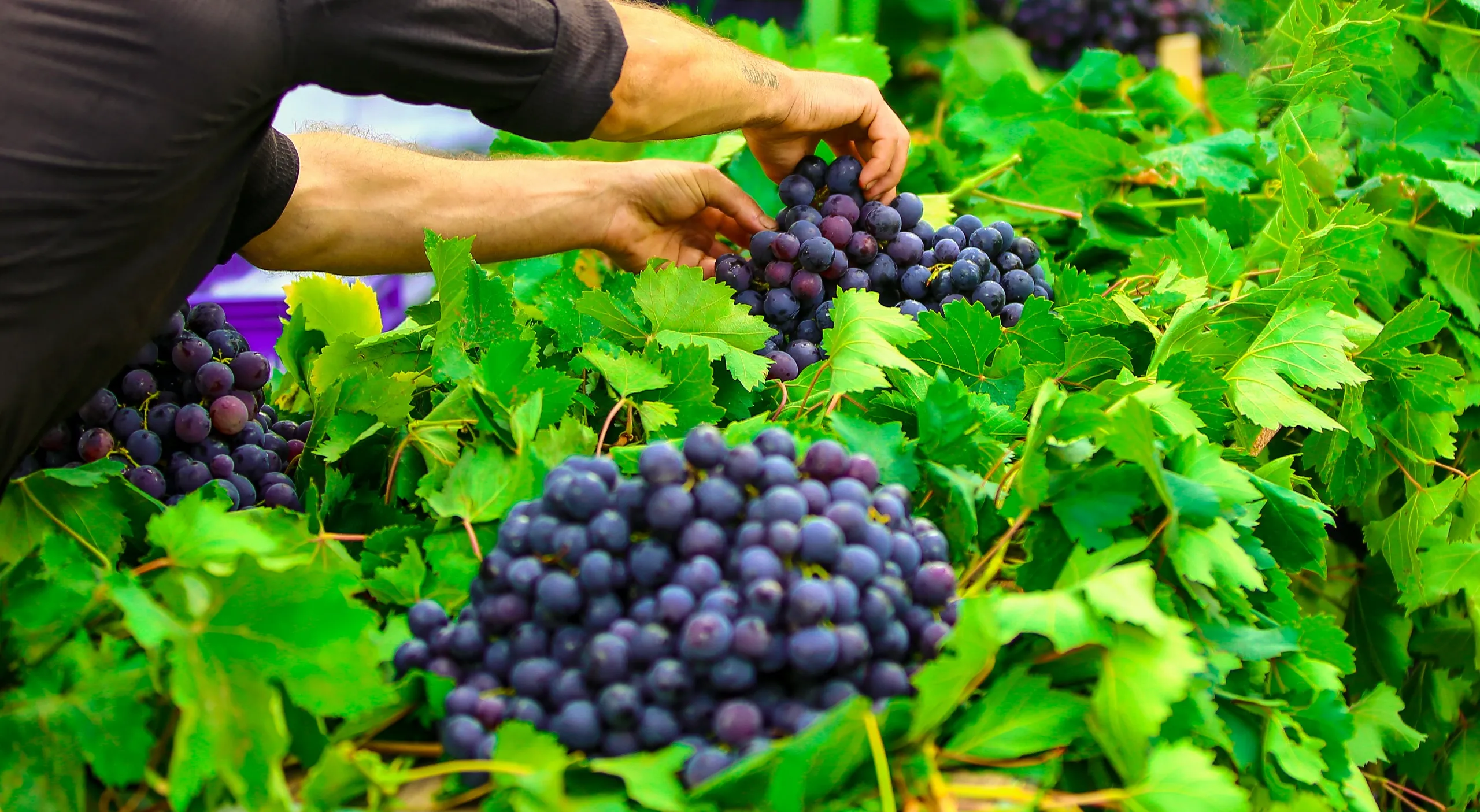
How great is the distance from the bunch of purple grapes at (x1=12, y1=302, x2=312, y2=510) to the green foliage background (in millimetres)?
42

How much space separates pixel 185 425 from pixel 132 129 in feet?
0.79

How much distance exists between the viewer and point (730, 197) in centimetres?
120

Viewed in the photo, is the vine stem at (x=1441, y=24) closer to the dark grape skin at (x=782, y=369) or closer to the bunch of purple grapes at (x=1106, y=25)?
the dark grape skin at (x=782, y=369)

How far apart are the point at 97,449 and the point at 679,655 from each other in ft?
1.77

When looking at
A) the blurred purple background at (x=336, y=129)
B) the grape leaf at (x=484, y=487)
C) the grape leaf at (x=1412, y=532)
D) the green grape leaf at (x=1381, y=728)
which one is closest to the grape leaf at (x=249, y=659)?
the grape leaf at (x=484, y=487)

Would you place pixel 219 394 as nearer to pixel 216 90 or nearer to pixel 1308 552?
pixel 216 90

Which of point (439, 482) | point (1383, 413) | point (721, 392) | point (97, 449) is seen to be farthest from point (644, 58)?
point (1383, 413)

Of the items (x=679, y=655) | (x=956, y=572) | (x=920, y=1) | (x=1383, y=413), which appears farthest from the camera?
(x=920, y=1)

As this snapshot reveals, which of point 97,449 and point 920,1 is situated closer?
point 97,449

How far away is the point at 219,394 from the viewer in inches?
33.3

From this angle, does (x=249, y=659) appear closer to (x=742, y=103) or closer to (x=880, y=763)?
(x=880, y=763)

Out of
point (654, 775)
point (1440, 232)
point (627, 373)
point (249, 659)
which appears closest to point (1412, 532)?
point (1440, 232)

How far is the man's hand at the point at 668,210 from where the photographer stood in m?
1.20

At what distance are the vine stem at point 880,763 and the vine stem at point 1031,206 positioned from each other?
36.2 inches
